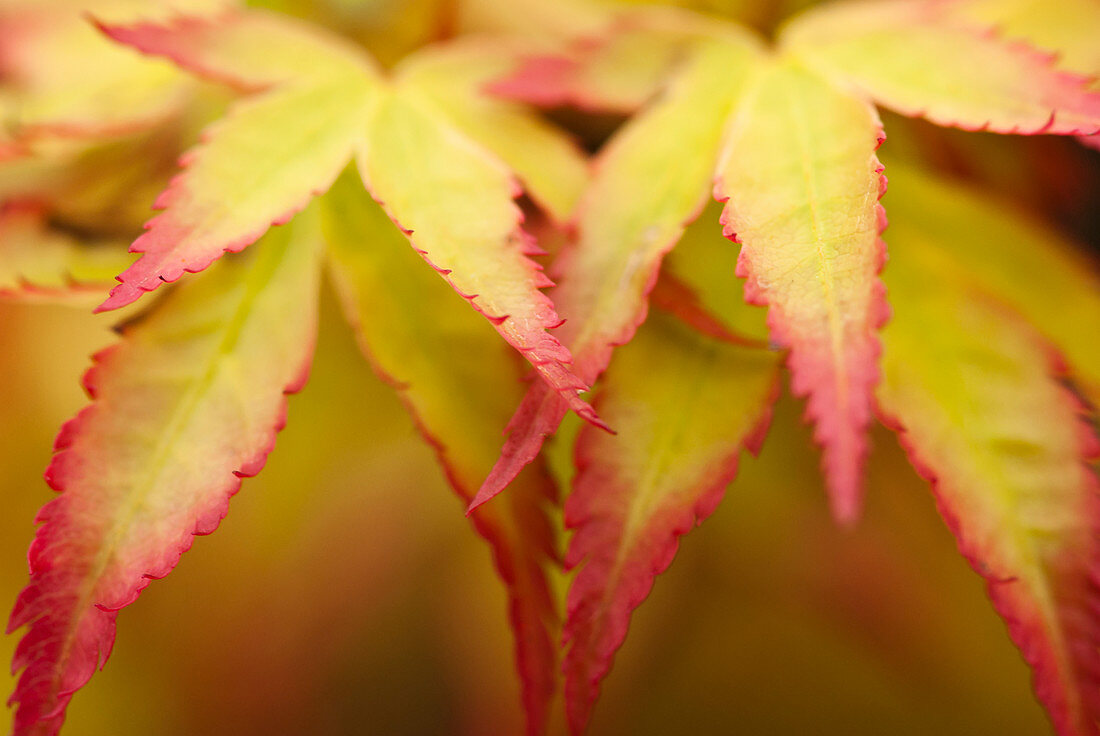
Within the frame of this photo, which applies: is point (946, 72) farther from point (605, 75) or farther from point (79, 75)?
point (79, 75)

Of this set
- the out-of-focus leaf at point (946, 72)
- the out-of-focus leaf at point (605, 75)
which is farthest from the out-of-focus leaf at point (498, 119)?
the out-of-focus leaf at point (946, 72)

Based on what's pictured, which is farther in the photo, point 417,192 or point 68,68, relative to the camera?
point 68,68

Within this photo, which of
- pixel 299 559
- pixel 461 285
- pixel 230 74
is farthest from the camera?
pixel 299 559

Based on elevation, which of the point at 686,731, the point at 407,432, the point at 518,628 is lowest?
the point at 686,731

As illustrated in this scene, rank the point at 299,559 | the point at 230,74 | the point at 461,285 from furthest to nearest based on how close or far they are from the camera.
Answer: the point at 299,559
the point at 230,74
the point at 461,285

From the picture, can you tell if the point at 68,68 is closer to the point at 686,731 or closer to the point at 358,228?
the point at 358,228

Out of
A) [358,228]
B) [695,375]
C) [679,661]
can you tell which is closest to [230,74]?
[358,228]

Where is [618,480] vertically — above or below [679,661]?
above

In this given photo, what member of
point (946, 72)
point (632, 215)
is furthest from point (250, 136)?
point (946, 72)
